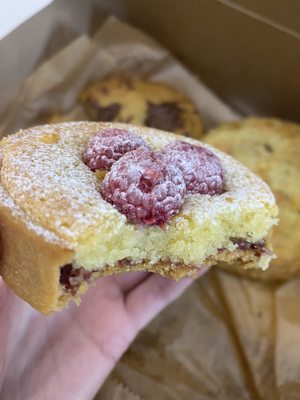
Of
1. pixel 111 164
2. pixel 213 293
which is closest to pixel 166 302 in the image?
pixel 213 293

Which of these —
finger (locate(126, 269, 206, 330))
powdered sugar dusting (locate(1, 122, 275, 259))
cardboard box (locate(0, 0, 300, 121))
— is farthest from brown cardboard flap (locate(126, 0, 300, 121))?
finger (locate(126, 269, 206, 330))

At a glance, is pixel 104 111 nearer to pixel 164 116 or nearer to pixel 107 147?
pixel 164 116

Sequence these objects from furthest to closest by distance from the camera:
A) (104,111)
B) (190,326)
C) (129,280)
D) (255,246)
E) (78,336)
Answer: (104,111), (190,326), (129,280), (78,336), (255,246)

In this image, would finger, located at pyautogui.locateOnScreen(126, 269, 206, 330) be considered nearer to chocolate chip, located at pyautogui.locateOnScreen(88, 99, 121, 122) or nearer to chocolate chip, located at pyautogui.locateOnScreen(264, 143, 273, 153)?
chocolate chip, located at pyautogui.locateOnScreen(264, 143, 273, 153)

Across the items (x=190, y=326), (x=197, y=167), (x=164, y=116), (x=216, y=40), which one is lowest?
(x=190, y=326)

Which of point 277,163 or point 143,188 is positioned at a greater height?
point 143,188

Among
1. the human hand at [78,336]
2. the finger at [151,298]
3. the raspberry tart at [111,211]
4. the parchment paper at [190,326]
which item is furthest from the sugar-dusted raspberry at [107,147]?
the parchment paper at [190,326]

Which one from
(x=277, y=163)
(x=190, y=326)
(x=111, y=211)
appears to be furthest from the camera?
(x=277, y=163)

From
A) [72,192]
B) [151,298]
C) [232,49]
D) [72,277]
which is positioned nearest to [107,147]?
[72,192]
